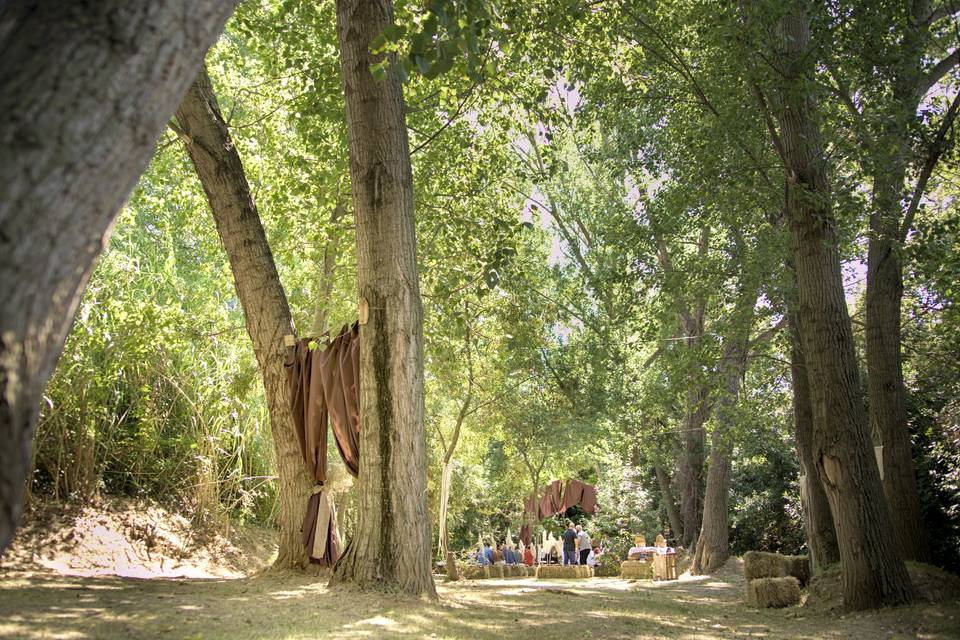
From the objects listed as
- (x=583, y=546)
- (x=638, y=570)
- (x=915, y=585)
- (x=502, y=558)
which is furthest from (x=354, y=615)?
(x=502, y=558)

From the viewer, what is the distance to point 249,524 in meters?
11.8

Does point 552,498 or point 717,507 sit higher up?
point 552,498

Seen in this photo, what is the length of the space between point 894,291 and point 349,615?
729cm

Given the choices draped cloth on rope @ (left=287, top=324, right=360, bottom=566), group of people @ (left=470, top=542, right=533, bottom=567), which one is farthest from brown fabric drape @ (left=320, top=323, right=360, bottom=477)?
group of people @ (left=470, top=542, right=533, bottom=567)

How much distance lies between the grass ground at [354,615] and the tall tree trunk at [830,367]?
424mm

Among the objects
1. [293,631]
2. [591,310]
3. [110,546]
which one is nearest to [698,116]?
[293,631]

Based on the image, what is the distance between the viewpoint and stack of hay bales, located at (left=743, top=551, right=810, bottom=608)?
324 inches

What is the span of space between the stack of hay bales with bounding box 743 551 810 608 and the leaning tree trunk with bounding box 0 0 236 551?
812 cm

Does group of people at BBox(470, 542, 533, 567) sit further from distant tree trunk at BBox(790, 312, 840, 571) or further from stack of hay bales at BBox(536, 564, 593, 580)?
distant tree trunk at BBox(790, 312, 840, 571)

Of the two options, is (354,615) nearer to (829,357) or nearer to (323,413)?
(323,413)

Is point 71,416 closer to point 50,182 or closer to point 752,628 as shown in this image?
point 752,628

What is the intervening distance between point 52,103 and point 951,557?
32.7 ft

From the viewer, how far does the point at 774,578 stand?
838cm

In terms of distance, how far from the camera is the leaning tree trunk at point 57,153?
1702 millimetres
